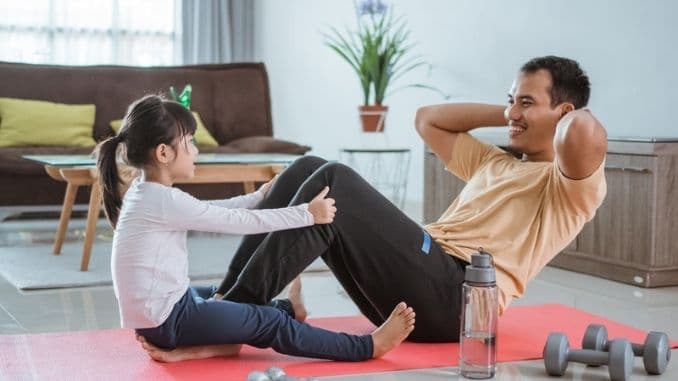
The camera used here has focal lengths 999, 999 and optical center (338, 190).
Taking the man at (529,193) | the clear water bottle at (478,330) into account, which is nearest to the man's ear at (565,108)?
the man at (529,193)

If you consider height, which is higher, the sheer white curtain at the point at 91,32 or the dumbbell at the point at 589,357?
the sheer white curtain at the point at 91,32

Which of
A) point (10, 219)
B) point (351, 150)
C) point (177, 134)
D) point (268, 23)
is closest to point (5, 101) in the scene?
point (10, 219)

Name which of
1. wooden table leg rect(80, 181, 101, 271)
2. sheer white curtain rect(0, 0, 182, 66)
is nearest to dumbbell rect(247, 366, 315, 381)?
wooden table leg rect(80, 181, 101, 271)

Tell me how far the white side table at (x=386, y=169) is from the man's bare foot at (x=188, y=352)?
12.9ft

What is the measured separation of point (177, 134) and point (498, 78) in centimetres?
342

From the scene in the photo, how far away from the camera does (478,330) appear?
2160 millimetres

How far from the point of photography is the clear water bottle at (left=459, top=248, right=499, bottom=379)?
82.9 inches

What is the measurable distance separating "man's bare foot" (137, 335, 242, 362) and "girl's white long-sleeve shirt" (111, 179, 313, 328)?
11 cm

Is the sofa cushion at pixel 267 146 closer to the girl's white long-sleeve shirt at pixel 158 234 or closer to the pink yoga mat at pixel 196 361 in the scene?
the pink yoga mat at pixel 196 361

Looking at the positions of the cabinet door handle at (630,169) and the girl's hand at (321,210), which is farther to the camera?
the cabinet door handle at (630,169)

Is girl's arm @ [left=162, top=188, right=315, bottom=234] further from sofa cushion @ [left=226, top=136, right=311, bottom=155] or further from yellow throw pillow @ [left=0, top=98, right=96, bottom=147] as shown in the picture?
yellow throw pillow @ [left=0, top=98, right=96, bottom=147]

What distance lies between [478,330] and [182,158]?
74cm

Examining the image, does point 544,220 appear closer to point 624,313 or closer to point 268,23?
point 624,313

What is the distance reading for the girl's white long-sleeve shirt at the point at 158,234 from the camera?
207 centimetres
